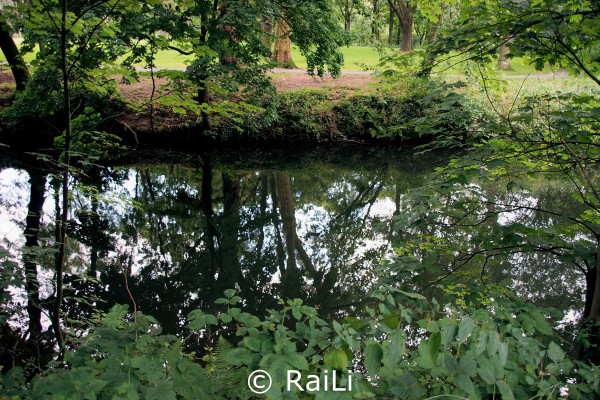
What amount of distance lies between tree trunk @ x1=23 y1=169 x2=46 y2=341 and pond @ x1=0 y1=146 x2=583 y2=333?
0.11 metres

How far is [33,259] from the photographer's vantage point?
359 centimetres

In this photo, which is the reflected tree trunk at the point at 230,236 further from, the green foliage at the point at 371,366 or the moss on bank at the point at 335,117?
the green foliage at the point at 371,366

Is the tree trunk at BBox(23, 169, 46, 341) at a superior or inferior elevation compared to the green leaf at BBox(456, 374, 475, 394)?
inferior

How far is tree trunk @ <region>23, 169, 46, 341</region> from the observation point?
3.25m

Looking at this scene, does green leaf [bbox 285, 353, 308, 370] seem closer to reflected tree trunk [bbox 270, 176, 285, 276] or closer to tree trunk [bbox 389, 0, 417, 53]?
reflected tree trunk [bbox 270, 176, 285, 276]

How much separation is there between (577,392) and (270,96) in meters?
10.8

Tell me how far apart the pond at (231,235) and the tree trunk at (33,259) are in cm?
11

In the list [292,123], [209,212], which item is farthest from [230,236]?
[292,123]

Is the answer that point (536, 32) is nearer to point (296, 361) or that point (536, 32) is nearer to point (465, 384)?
point (465, 384)

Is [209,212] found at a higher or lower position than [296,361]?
lower

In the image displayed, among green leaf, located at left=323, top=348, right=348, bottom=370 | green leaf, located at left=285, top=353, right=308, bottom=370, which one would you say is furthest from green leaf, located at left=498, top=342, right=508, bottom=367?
green leaf, located at left=285, top=353, right=308, bottom=370

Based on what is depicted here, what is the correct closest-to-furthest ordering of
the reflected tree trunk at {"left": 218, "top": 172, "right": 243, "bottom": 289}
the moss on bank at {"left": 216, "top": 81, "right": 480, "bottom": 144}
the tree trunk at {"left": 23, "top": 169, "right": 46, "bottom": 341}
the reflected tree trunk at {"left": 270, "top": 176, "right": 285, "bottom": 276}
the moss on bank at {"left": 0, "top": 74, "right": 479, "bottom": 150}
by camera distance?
the tree trunk at {"left": 23, "top": 169, "right": 46, "bottom": 341} < the reflected tree trunk at {"left": 218, "top": 172, "right": 243, "bottom": 289} < the reflected tree trunk at {"left": 270, "top": 176, "right": 285, "bottom": 276} < the moss on bank at {"left": 0, "top": 74, "right": 479, "bottom": 150} < the moss on bank at {"left": 216, "top": 81, "right": 480, "bottom": 144}

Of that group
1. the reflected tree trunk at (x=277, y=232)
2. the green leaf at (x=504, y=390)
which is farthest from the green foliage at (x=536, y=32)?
the reflected tree trunk at (x=277, y=232)

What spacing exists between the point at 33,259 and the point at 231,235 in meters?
5.09
